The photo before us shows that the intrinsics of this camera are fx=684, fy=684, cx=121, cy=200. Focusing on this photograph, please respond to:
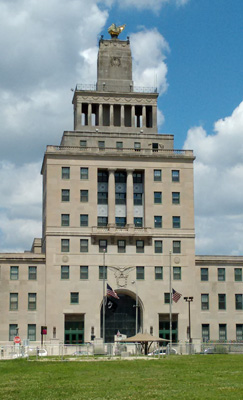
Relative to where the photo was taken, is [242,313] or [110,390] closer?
[110,390]

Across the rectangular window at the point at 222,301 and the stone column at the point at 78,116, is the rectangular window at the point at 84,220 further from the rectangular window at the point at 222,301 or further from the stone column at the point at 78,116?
the rectangular window at the point at 222,301

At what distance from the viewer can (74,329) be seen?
9056 centimetres

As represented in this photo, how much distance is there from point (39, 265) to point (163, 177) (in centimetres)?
2137

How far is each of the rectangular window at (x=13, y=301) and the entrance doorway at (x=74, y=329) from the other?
6837mm

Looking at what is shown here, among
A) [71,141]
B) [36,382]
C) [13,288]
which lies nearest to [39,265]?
[13,288]

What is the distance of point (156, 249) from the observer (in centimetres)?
9425

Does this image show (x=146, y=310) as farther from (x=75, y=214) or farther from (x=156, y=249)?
(x=75, y=214)

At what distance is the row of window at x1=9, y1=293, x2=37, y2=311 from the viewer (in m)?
90.1

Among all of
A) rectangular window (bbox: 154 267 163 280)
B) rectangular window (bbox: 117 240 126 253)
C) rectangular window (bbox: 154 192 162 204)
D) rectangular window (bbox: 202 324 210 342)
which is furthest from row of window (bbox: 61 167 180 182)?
rectangular window (bbox: 202 324 210 342)

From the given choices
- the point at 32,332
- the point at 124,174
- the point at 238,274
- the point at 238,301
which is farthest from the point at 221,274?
the point at 32,332

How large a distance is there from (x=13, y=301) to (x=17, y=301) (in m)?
0.52

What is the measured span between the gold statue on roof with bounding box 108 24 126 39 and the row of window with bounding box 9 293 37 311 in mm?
43606

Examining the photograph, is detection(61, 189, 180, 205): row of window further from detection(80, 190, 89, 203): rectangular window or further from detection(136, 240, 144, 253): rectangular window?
detection(136, 240, 144, 253): rectangular window

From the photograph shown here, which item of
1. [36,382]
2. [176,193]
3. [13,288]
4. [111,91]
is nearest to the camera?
[36,382]
